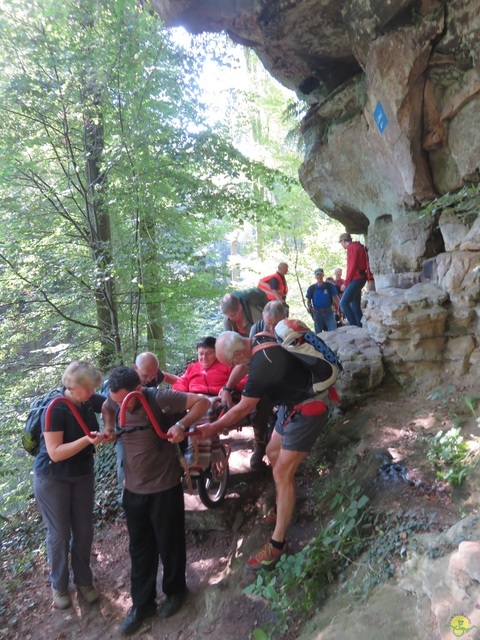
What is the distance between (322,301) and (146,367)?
5174 mm

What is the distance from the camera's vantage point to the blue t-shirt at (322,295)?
8344mm

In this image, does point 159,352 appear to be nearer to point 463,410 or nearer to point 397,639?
point 463,410

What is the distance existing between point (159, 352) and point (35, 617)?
464 centimetres

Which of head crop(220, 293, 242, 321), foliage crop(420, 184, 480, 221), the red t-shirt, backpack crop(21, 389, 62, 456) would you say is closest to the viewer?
backpack crop(21, 389, 62, 456)

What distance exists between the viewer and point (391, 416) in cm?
484

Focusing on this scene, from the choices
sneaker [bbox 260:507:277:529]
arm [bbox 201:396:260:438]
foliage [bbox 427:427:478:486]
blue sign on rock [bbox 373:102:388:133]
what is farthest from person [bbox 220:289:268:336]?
blue sign on rock [bbox 373:102:388:133]

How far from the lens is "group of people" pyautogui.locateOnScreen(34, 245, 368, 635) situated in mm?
3182

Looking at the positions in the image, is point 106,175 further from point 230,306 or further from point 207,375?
point 207,375

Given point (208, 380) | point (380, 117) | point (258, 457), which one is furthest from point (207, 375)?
point (380, 117)

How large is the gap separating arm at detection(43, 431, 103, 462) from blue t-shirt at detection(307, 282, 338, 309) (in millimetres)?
6168

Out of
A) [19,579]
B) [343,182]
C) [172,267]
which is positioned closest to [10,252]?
[172,267]

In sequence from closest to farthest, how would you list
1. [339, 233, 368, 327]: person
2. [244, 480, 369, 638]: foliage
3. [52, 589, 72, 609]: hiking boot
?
[244, 480, 369, 638]: foliage < [52, 589, 72, 609]: hiking boot < [339, 233, 368, 327]: person

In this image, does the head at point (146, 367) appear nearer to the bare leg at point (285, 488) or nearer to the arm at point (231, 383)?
the arm at point (231, 383)

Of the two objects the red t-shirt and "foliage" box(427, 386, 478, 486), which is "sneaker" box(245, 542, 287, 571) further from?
the red t-shirt
